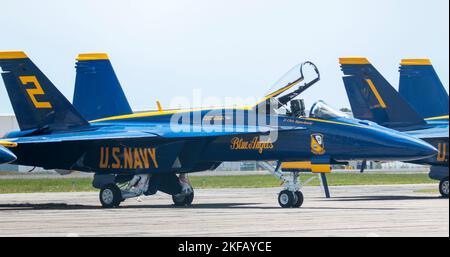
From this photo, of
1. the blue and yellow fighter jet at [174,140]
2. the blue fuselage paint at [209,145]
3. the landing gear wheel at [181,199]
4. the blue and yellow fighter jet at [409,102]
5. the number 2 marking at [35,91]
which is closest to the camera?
the blue fuselage paint at [209,145]

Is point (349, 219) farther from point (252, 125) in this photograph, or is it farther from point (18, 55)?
point (18, 55)

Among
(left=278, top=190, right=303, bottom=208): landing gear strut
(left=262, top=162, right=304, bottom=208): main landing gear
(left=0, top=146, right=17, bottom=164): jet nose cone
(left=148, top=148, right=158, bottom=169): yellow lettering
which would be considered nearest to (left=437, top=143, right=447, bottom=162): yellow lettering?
(left=262, top=162, right=304, bottom=208): main landing gear

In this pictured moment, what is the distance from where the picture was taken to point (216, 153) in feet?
82.0

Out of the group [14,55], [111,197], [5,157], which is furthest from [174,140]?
[14,55]

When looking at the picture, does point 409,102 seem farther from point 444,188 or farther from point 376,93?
point 444,188

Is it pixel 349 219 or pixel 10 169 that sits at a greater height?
pixel 349 219

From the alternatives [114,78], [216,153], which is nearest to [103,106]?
[114,78]

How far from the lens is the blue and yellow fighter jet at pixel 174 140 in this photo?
23.4m

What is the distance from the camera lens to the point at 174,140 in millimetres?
25375

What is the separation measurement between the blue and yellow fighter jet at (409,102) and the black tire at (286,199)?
748 cm

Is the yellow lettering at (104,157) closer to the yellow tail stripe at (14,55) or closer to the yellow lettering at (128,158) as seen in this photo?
the yellow lettering at (128,158)

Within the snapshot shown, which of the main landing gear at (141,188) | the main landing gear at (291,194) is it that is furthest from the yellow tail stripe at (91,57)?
the main landing gear at (291,194)
